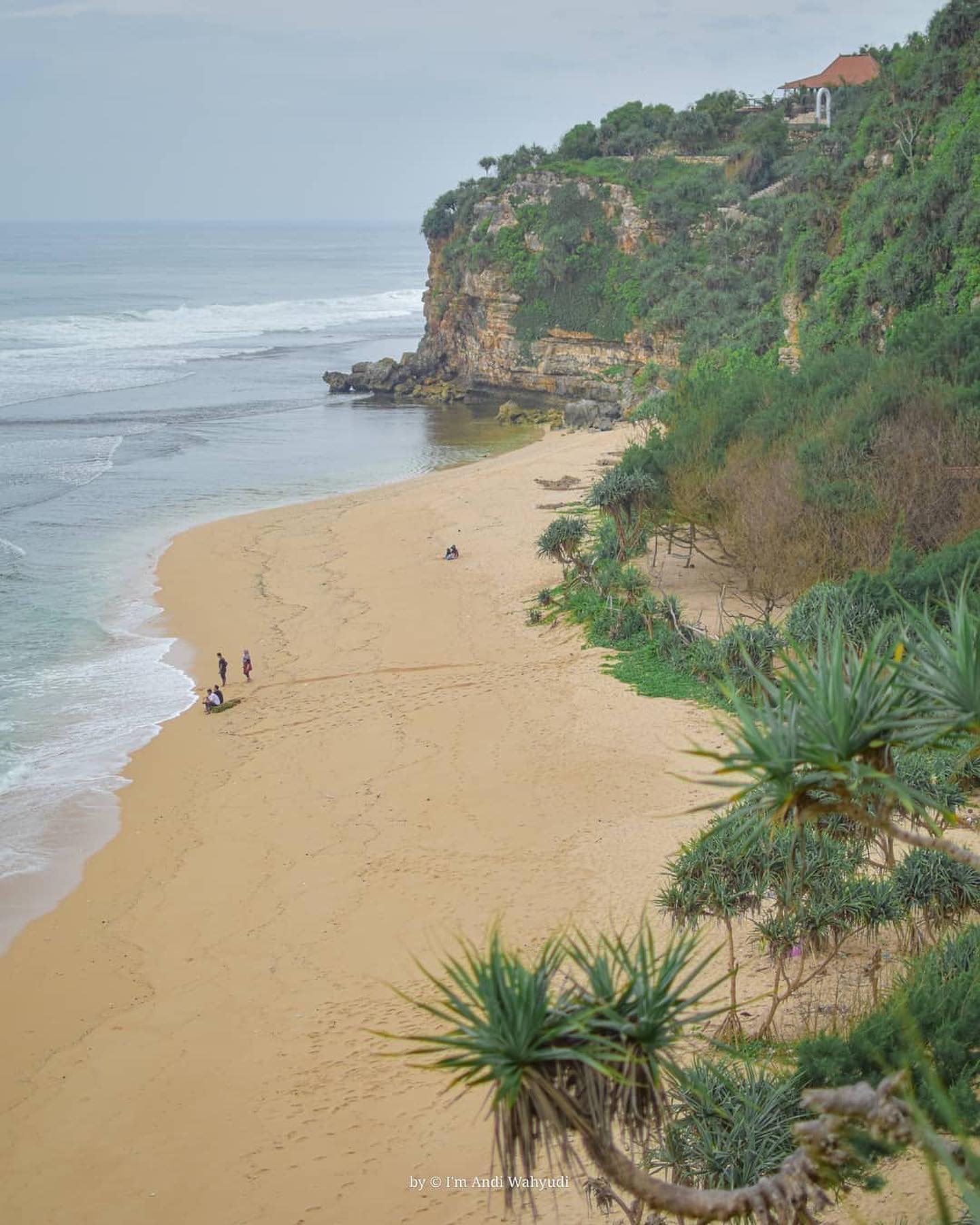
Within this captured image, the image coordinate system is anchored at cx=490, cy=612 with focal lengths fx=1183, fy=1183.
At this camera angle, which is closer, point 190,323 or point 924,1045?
point 924,1045

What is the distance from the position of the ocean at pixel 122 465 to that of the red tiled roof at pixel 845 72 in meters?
33.1

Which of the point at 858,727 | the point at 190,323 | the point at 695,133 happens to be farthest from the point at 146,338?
the point at 858,727

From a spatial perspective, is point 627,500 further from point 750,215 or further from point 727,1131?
point 750,215

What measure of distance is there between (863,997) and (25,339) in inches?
3461

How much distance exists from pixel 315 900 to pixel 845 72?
80.9m

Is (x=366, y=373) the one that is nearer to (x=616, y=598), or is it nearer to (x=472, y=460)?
(x=472, y=460)

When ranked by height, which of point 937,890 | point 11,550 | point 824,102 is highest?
point 824,102

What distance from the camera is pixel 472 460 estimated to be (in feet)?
161

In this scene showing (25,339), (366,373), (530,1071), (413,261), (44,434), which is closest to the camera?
(530,1071)

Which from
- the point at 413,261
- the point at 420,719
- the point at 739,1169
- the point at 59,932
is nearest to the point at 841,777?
the point at 739,1169

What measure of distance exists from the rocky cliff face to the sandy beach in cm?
3842

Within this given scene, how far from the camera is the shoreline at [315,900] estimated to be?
10438 millimetres

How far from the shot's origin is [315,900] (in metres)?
15.0

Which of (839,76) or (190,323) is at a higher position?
(839,76)
